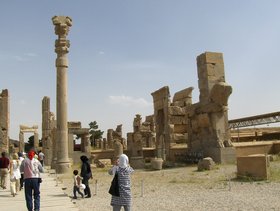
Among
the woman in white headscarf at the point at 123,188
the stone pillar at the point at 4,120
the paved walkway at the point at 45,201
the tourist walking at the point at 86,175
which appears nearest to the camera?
the woman in white headscarf at the point at 123,188

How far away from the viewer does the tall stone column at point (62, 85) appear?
750 inches

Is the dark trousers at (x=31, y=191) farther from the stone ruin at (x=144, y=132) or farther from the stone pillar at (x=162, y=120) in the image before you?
the stone ruin at (x=144, y=132)

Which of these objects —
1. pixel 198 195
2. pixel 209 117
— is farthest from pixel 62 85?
pixel 198 195

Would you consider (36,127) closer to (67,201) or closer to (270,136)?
(270,136)

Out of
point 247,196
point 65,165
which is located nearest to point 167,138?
point 65,165

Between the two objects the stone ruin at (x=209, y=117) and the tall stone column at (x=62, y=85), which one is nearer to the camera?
the stone ruin at (x=209, y=117)

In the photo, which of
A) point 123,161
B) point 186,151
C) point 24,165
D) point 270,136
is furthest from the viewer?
point 270,136

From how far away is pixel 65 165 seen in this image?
1873 cm

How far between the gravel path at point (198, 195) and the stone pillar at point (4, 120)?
1383 cm

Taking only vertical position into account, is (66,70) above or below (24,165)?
above

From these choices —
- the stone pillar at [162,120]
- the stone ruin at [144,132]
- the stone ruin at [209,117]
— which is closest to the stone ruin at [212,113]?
the stone ruin at [209,117]

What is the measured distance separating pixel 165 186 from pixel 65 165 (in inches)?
335

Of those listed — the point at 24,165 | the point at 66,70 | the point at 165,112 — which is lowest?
the point at 24,165

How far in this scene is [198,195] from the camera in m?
9.58
